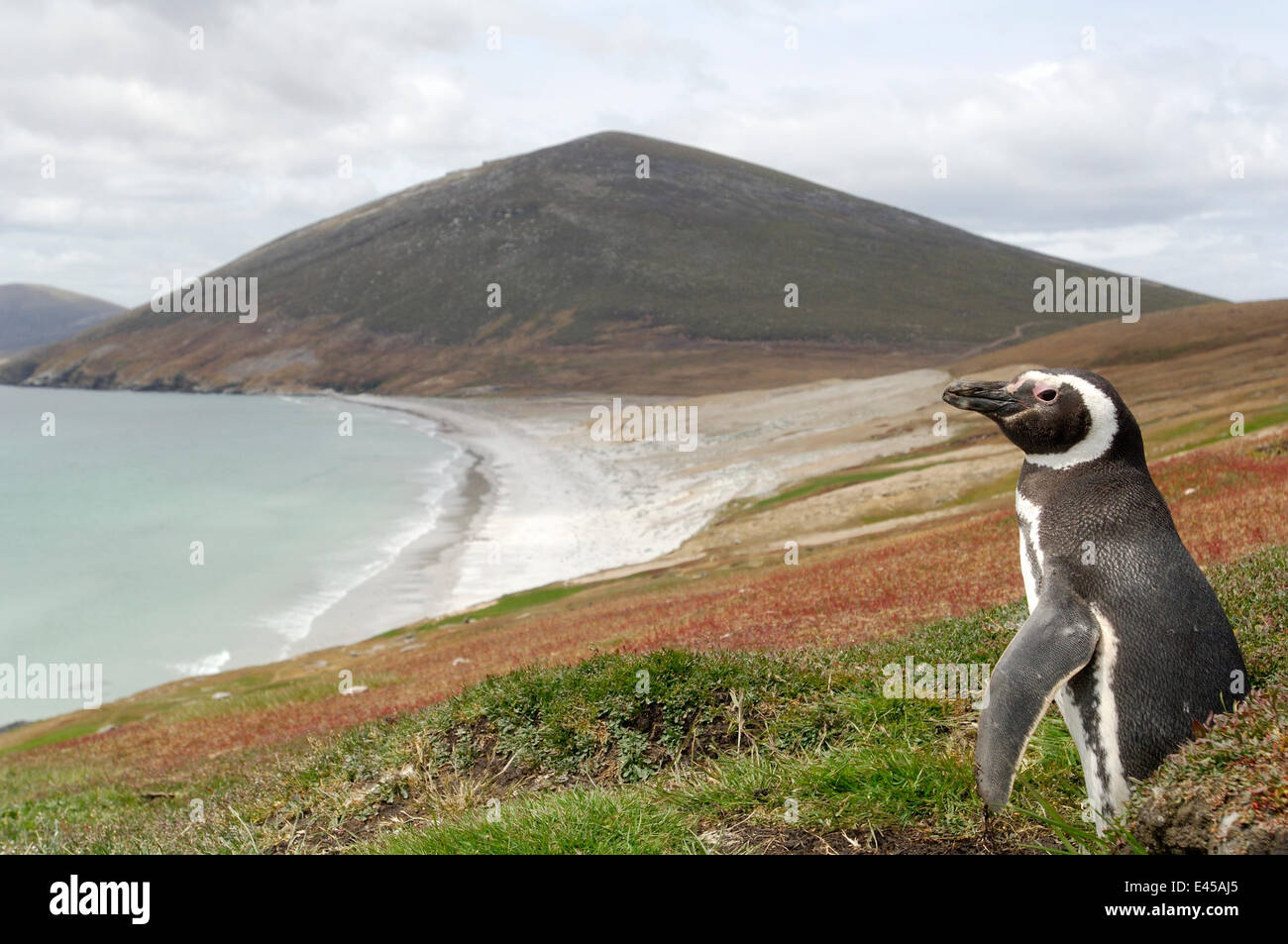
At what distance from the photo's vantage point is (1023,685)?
5262 mm

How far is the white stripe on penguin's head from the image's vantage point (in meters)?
5.86

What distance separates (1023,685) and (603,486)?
65.2 meters

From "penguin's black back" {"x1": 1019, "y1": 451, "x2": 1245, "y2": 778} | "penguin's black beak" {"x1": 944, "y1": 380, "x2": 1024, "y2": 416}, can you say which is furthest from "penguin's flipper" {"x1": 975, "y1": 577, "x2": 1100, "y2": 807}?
"penguin's black beak" {"x1": 944, "y1": 380, "x2": 1024, "y2": 416}

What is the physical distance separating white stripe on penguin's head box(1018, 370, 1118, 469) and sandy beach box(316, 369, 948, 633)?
37.5m

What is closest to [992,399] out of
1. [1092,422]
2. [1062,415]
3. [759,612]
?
[1062,415]

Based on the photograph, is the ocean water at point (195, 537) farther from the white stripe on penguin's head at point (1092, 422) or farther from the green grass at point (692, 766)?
the white stripe on penguin's head at point (1092, 422)

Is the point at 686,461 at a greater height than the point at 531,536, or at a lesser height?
greater

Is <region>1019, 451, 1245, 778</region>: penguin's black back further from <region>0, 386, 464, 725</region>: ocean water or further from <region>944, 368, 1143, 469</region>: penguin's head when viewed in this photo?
<region>0, 386, 464, 725</region>: ocean water

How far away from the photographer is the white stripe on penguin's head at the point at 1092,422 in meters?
5.86

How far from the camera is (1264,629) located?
770 cm

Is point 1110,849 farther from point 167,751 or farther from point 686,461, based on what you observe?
point 686,461

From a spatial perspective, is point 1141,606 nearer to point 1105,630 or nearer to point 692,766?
point 1105,630

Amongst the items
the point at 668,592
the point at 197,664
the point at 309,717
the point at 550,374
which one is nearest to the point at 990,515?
the point at 668,592

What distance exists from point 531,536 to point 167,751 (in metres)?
35.7
